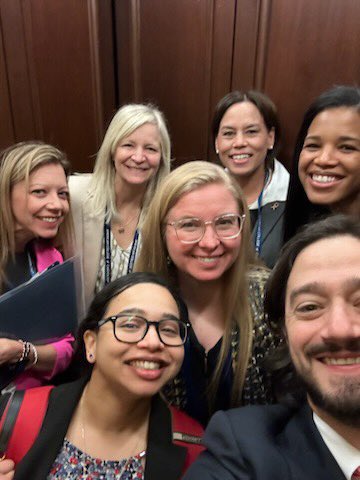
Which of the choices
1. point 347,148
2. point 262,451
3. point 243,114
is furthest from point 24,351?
point 243,114

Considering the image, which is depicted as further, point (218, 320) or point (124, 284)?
point (218, 320)

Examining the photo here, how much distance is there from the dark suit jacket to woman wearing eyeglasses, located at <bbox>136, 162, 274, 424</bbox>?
1.29 feet

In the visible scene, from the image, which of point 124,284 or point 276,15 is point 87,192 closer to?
point 124,284

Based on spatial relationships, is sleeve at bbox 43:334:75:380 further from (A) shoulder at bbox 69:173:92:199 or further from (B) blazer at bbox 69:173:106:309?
(A) shoulder at bbox 69:173:92:199

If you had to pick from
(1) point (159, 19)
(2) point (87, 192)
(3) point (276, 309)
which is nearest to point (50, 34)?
(1) point (159, 19)

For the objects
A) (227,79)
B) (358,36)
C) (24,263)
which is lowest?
(24,263)

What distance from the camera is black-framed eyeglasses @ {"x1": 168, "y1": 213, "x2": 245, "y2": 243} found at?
140 centimetres

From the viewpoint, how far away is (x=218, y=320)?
1527 millimetres

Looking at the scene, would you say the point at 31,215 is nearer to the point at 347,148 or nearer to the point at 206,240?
the point at 206,240

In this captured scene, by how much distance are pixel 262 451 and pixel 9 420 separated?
2.26 feet

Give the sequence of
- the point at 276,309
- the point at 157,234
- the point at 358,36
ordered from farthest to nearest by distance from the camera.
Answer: the point at 358,36 < the point at 157,234 < the point at 276,309

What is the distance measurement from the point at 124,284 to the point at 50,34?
2.03 metres

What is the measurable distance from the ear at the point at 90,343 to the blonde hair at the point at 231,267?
0.40m

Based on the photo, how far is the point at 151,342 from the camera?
1094 mm
